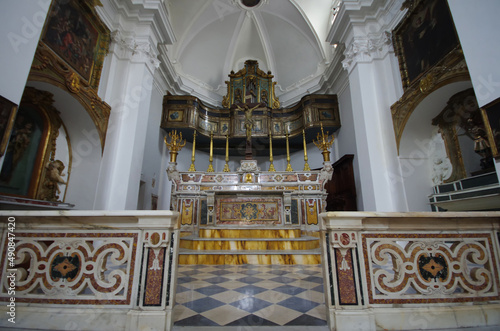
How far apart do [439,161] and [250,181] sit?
4.63 metres

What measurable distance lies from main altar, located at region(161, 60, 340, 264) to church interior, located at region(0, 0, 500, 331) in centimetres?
5

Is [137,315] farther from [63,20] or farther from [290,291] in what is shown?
[63,20]

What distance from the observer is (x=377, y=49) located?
6395 millimetres

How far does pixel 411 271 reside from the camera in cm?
171

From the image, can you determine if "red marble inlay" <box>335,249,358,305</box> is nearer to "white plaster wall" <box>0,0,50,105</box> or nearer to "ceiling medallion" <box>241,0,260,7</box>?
"white plaster wall" <box>0,0,50,105</box>

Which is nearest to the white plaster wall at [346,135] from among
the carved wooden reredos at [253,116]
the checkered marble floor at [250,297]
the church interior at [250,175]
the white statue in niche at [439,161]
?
the church interior at [250,175]

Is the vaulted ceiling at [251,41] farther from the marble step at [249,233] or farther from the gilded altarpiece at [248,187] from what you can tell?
the marble step at [249,233]

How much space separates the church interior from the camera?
1.67m

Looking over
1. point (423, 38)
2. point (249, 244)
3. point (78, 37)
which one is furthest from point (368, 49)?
point (78, 37)

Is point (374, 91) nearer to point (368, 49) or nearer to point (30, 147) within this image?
point (368, 49)

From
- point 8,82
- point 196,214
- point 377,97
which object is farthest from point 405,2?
point 8,82

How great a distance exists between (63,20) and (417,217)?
678 centimetres

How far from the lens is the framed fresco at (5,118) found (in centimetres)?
293

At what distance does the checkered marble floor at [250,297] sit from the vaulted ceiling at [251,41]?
875 cm
